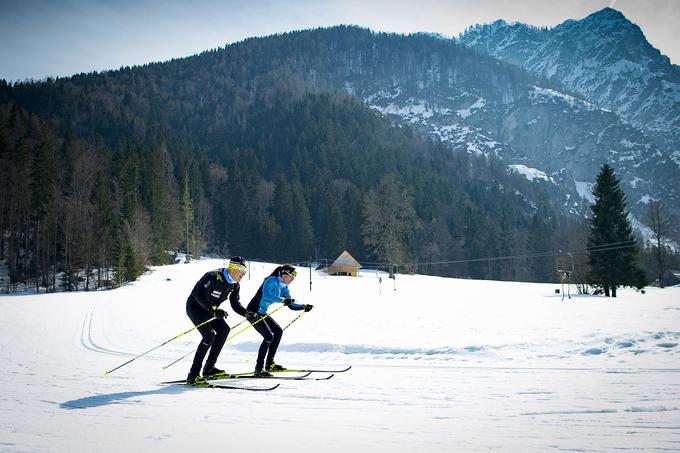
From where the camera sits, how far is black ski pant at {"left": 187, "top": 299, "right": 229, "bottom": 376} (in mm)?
7590

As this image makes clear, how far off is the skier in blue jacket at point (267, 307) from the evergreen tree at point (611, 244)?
107 feet

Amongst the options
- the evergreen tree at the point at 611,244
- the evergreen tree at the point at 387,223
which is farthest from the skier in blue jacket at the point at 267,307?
the evergreen tree at the point at 387,223

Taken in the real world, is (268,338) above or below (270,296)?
below

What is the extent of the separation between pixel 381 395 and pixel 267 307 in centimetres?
285

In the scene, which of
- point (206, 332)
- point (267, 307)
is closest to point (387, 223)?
point (267, 307)

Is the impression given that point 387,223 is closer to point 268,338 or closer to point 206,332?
point 268,338

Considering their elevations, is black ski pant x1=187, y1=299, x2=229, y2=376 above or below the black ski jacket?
below

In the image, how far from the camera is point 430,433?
16.6 feet

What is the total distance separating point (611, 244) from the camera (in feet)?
114

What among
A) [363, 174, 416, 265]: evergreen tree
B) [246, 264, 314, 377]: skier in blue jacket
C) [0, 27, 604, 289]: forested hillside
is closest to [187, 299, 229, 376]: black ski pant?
[246, 264, 314, 377]: skier in blue jacket

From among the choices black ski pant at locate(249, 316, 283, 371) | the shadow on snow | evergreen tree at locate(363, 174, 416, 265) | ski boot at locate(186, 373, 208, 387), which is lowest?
the shadow on snow

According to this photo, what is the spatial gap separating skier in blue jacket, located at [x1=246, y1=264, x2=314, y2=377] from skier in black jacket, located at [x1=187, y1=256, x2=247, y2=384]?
432 mm

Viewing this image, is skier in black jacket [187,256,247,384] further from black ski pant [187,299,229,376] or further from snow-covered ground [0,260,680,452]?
snow-covered ground [0,260,680,452]

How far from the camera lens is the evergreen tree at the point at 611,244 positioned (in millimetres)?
33500
